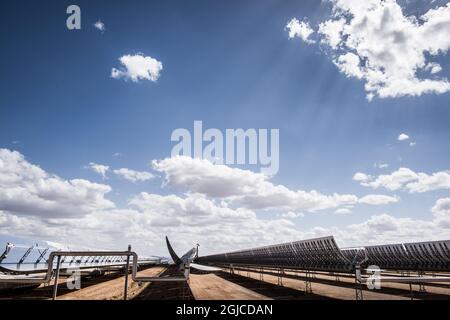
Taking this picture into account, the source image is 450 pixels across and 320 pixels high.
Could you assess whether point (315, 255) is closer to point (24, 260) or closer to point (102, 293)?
point (102, 293)

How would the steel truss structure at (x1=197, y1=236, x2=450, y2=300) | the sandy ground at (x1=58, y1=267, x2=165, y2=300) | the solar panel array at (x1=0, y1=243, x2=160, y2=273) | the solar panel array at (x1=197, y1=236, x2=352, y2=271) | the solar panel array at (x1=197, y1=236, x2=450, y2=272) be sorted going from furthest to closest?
the solar panel array at (x1=0, y1=243, x2=160, y2=273) < the solar panel array at (x1=197, y1=236, x2=450, y2=272) < the steel truss structure at (x1=197, y1=236, x2=450, y2=300) < the solar panel array at (x1=197, y1=236, x2=352, y2=271) < the sandy ground at (x1=58, y1=267, x2=165, y2=300)

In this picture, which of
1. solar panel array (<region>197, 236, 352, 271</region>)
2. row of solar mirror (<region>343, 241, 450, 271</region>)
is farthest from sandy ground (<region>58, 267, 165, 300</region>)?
row of solar mirror (<region>343, 241, 450, 271</region>)

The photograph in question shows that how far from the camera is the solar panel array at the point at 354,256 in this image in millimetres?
33562

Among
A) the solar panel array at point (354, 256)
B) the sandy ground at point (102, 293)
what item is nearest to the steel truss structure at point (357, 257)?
the solar panel array at point (354, 256)

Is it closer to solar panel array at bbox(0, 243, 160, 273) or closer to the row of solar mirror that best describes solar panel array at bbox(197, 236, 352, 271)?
the row of solar mirror

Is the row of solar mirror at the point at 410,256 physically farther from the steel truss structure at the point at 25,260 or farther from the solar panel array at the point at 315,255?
the steel truss structure at the point at 25,260

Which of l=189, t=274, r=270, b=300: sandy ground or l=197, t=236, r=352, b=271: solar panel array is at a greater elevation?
l=197, t=236, r=352, b=271: solar panel array

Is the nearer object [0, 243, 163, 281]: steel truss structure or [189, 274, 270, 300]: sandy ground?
[189, 274, 270, 300]: sandy ground

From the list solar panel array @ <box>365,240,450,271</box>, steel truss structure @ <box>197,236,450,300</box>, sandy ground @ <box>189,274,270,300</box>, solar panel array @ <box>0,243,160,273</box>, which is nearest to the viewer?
sandy ground @ <box>189,274,270,300</box>

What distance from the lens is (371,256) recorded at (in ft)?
253

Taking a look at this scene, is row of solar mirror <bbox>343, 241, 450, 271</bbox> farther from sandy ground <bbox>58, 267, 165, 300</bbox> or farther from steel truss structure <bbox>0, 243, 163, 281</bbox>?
steel truss structure <bbox>0, 243, 163, 281</bbox>

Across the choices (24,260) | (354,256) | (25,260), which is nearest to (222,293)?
(24,260)

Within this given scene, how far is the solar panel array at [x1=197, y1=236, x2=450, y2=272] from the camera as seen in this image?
110 ft
